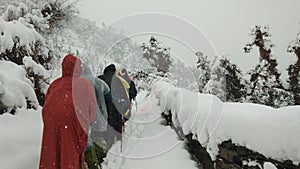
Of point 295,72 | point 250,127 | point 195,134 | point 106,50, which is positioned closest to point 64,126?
point 250,127

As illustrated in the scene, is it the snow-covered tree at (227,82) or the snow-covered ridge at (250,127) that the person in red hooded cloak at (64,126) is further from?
the snow-covered tree at (227,82)

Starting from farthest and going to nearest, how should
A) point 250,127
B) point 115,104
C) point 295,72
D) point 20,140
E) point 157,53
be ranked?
point 157,53, point 295,72, point 115,104, point 20,140, point 250,127

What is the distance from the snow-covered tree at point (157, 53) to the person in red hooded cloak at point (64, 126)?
24761 millimetres

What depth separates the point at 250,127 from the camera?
122 inches

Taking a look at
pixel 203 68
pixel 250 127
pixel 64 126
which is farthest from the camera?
pixel 203 68

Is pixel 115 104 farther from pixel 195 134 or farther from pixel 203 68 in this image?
pixel 203 68

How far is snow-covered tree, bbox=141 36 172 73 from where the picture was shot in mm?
27812

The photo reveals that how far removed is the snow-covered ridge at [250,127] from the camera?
2.64 m

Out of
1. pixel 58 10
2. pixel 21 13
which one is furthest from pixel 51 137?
pixel 58 10

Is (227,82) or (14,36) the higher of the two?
(227,82)

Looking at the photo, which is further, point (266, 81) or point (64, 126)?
point (266, 81)

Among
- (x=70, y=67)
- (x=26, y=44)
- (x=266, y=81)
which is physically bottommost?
(x=70, y=67)

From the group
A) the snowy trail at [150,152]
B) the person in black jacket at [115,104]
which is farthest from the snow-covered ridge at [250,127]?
the person in black jacket at [115,104]

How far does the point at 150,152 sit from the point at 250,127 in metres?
2.76
